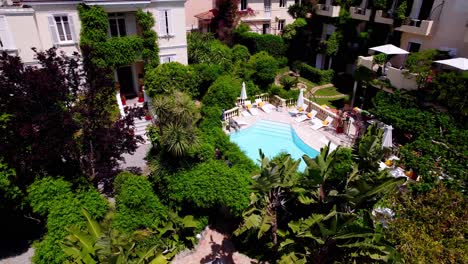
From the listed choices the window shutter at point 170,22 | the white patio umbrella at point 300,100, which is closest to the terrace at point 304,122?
the white patio umbrella at point 300,100

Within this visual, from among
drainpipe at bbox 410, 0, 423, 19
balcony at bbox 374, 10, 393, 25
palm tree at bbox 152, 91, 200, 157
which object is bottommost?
palm tree at bbox 152, 91, 200, 157

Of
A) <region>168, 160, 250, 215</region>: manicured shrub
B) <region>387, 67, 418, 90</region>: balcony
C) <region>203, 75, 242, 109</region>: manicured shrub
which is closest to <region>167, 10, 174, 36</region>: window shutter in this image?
<region>203, 75, 242, 109</region>: manicured shrub

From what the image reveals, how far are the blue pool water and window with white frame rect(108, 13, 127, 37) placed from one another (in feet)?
45.8

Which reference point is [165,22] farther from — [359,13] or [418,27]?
[418,27]

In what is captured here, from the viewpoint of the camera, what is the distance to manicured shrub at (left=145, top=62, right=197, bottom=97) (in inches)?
1062

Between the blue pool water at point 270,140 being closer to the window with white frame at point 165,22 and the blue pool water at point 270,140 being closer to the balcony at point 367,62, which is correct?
the balcony at point 367,62

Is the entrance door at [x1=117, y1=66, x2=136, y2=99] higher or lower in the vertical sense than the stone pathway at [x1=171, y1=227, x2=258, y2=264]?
higher

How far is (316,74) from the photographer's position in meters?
37.4

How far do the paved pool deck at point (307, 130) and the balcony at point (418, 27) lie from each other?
10.3 meters

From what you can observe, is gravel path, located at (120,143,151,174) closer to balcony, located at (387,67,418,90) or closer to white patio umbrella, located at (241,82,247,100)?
white patio umbrella, located at (241,82,247,100)

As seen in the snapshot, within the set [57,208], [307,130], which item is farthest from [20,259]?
[307,130]

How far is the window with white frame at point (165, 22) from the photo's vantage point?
28125 mm

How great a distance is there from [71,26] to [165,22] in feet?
25.7

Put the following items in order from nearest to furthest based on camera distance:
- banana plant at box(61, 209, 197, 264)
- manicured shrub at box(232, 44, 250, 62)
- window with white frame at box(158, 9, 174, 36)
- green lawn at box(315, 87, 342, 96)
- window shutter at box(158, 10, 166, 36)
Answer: banana plant at box(61, 209, 197, 264) → window shutter at box(158, 10, 166, 36) → window with white frame at box(158, 9, 174, 36) → green lawn at box(315, 87, 342, 96) → manicured shrub at box(232, 44, 250, 62)
